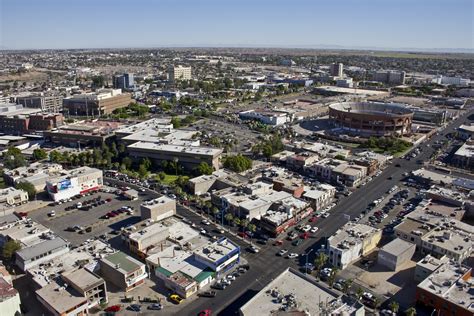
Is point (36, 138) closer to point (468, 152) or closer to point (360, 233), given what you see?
point (360, 233)

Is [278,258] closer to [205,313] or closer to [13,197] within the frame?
[205,313]

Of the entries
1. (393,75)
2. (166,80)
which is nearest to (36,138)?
(166,80)

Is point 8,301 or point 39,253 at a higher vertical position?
point 39,253

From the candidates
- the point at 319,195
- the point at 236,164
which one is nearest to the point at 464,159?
the point at 319,195

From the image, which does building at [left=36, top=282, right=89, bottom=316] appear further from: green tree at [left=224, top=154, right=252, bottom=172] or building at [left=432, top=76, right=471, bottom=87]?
building at [left=432, top=76, right=471, bottom=87]

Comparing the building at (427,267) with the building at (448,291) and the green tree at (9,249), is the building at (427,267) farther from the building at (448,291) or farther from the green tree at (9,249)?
the green tree at (9,249)
